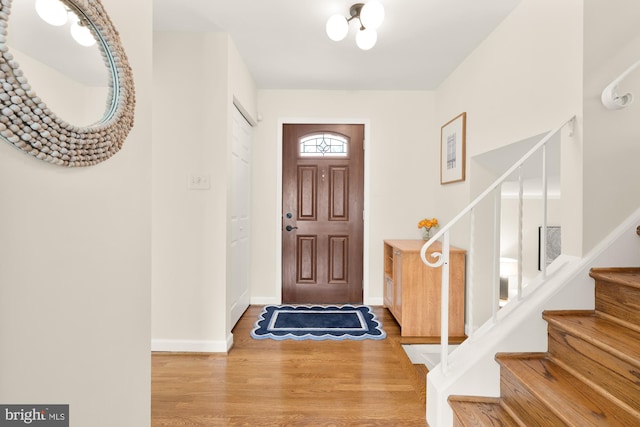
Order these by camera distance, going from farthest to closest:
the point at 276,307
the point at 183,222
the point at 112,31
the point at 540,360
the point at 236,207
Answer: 1. the point at 276,307
2. the point at 236,207
3. the point at 183,222
4. the point at 540,360
5. the point at 112,31

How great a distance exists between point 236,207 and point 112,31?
2.03 metres

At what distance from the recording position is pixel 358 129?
3.70 metres

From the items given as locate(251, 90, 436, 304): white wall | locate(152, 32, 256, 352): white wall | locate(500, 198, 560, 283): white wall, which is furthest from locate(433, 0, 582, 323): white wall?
locate(152, 32, 256, 352): white wall

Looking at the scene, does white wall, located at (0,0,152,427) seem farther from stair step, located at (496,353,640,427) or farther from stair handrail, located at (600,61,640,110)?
stair handrail, located at (600,61,640,110)

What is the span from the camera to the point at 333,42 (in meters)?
2.66

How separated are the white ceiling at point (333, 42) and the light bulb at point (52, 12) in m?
1.57

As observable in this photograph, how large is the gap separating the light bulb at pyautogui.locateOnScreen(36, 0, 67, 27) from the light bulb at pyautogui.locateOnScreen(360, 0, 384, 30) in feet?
5.39

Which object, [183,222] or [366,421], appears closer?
[366,421]

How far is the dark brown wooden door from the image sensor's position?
370cm

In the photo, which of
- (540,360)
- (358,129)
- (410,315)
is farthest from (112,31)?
(358,129)

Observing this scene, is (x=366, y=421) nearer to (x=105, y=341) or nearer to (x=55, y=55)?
(x=105, y=341)

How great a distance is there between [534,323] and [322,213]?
243 cm

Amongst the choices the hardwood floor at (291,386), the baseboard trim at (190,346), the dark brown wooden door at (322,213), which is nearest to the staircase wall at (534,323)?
Result: the hardwood floor at (291,386)

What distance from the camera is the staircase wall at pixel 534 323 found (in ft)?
5.08
